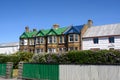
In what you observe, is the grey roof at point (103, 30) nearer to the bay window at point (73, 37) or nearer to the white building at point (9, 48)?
the bay window at point (73, 37)

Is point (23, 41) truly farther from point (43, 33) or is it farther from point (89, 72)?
point (89, 72)

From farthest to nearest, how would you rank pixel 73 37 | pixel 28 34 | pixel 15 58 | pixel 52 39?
pixel 28 34
pixel 52 39
pixel 73 37
pixel 15 58

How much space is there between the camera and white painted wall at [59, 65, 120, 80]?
15.7m

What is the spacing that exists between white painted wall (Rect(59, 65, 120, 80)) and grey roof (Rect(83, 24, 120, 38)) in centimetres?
3076

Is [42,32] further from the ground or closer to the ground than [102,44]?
further from the ground

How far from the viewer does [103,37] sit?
4938 cm

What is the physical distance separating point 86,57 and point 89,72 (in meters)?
15.2

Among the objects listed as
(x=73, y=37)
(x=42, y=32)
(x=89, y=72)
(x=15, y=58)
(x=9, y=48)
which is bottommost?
(x=89, y=72)

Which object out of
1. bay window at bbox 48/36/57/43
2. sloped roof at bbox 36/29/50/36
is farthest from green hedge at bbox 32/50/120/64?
sloped roof at bbox 36/29/50/36

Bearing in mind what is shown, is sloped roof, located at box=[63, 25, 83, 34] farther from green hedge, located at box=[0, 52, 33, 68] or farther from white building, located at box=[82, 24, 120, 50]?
green hedge, located at box=[0, 52, 33, 68]

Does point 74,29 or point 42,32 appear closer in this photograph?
point 74,29

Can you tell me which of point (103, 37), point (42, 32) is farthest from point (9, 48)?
point (103, 37)

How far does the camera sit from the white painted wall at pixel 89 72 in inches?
619

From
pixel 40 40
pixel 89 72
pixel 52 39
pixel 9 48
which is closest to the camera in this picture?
pixel 89 72
